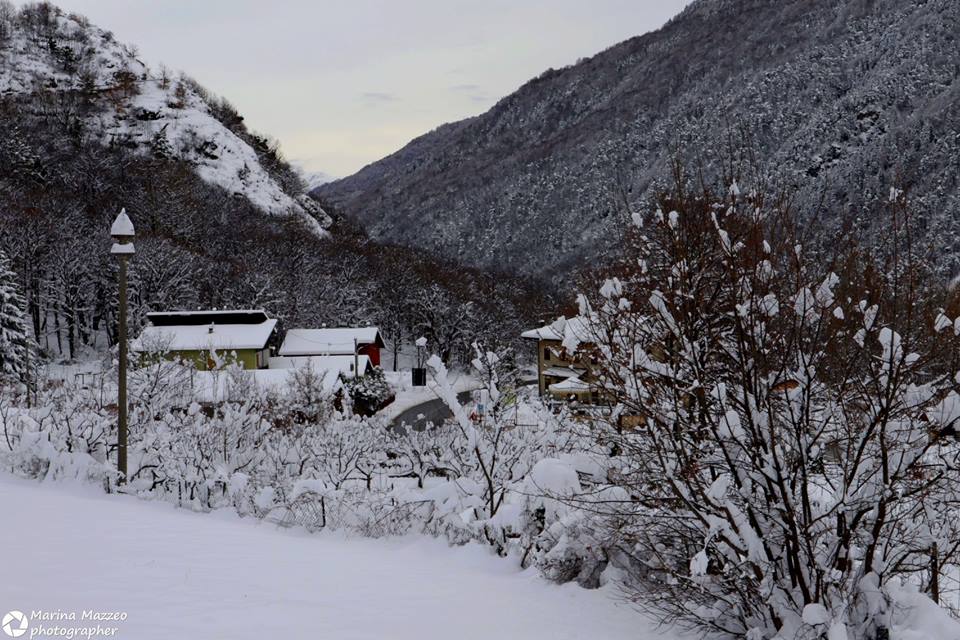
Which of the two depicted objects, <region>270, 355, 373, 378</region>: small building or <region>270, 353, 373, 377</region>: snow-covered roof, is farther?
<region>270, 353, 373, 377</region>: snow-covered roof

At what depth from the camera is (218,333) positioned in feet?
141

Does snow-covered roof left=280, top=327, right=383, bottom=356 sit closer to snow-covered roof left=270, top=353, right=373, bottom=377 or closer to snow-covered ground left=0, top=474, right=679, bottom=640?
snow-covered roof left=270, top=353, right=373, bottom=377

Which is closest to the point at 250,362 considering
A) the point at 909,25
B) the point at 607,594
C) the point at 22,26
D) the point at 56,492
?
the point at 56,492

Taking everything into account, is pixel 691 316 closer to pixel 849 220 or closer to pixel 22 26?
pixel 849 220

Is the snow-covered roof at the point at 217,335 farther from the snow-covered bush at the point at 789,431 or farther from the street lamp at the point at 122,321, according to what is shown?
the snow-covered bush at the point at 789,431

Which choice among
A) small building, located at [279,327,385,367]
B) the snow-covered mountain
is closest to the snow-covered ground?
small building, located at [279,327,385,367]

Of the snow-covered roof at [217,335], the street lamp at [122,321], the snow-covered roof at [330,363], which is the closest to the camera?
the street lamp at [122,321]

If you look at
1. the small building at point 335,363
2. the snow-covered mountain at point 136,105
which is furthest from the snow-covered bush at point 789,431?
the snow-covered mountain at point 136,105

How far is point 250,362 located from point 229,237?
26.0 m

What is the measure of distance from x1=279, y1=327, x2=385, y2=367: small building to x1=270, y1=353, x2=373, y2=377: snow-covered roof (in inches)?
49.0

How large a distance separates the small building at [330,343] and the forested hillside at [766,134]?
18.2 metres

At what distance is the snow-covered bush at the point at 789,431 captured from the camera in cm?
568

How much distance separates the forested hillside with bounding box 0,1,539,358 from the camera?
162 ft

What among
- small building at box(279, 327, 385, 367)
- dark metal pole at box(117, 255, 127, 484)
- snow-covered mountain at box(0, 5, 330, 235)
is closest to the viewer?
dark metal pole at box(117, 255, 127, 484)
